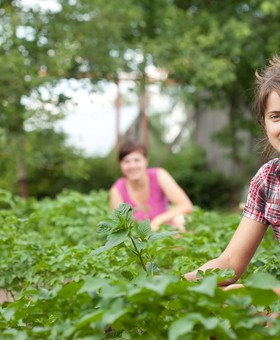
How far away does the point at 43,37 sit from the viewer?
353 inches

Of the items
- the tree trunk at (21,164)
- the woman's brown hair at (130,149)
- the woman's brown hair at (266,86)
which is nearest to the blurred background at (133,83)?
the tree trunk at (21,164)

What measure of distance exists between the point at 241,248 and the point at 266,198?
219 millimetres

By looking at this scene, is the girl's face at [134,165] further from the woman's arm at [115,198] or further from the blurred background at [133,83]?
the blurred background at [133,83]

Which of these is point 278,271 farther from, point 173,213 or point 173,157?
point 173,157

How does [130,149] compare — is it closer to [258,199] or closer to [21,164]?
[258,199]

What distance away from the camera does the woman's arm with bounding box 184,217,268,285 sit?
8.87 ft

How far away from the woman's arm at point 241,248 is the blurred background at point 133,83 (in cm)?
510

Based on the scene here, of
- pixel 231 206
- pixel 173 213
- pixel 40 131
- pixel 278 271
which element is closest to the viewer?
pixel 278 271

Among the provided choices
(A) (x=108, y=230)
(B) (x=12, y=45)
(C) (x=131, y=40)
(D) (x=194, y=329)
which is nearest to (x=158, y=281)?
(D) (x=194, y=329)

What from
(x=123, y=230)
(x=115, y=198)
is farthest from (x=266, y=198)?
(x=115, y=198)

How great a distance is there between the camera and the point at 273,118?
2613mm

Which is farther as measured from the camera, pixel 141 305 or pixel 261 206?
pixel 261 206

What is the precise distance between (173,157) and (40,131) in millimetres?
7278

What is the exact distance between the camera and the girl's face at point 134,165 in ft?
22.0
